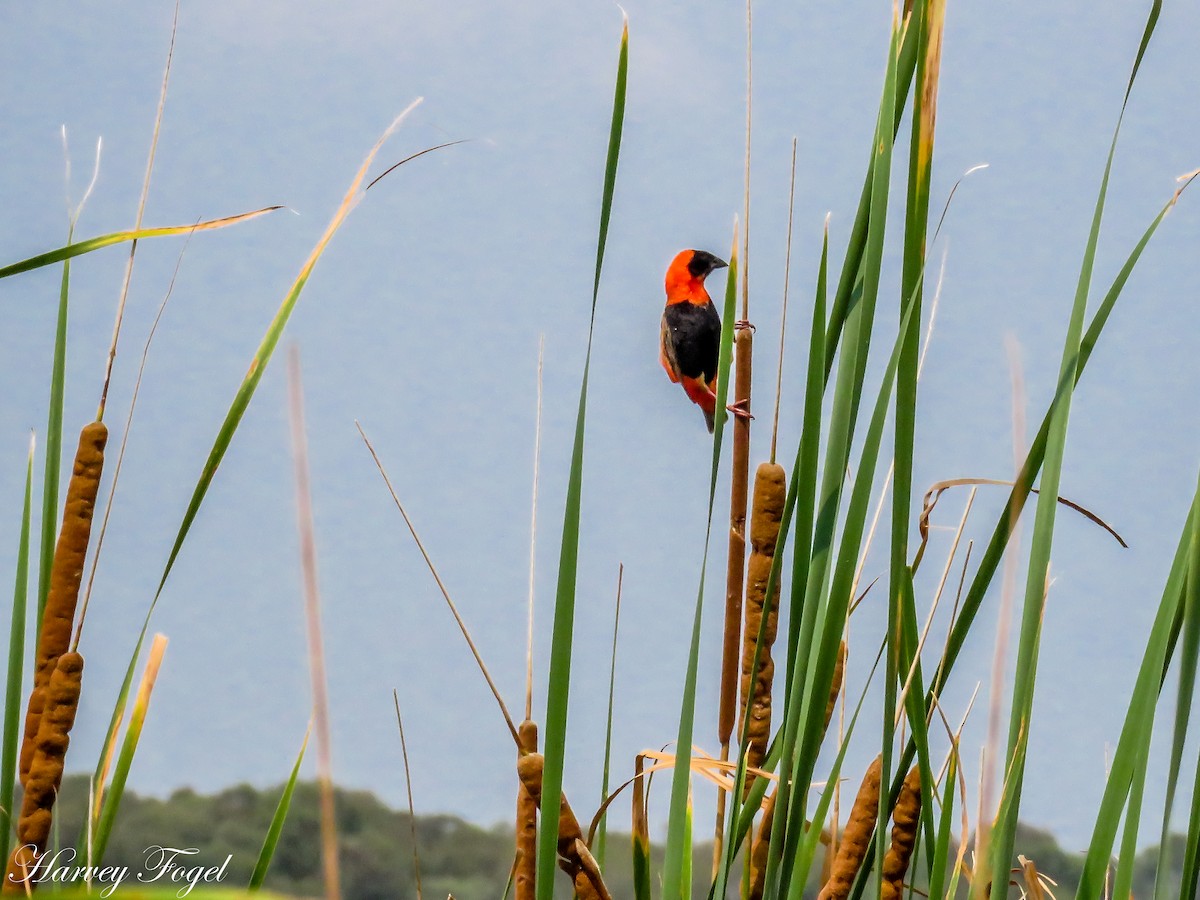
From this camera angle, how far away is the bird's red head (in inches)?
109

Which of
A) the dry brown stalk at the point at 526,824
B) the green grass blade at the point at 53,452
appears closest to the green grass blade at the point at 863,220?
the dry brown stalk at the point at 526,824

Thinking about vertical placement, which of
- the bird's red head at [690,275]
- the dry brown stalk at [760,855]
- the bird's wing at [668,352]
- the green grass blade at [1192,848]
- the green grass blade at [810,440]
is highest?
the bird's red head at [690,275]

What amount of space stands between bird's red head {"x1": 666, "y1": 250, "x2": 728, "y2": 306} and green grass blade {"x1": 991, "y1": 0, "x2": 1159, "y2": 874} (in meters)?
2.36

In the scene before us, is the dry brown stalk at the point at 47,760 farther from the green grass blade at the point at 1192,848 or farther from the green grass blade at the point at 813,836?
Answer: the green grass blade at the point at 1192,848

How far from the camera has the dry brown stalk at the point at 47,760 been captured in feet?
1.58

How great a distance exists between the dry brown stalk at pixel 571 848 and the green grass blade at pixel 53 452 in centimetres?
23

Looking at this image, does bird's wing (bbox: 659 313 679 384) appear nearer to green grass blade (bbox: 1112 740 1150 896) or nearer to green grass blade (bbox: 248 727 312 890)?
green grass blade (bbox: 248 727 312 890)

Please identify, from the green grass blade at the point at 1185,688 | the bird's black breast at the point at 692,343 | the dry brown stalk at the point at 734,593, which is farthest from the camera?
the bird's black breast at the point at 692,343

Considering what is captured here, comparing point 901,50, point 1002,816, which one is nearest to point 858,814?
point 1002,816

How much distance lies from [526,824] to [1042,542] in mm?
286

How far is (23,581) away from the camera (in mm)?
542
